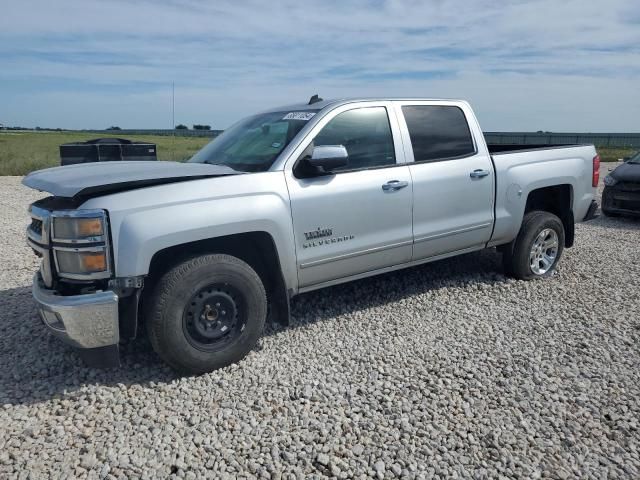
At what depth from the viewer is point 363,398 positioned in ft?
11.4

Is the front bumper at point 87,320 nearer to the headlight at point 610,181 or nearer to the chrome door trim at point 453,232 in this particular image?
the chrome door trim at point 453,232

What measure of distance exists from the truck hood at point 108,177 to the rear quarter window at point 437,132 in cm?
180

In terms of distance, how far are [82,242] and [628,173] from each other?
9.92 meters

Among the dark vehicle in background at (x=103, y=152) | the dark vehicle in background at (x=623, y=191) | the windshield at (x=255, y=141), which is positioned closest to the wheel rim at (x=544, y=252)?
the windshield at (x=255, y=141)

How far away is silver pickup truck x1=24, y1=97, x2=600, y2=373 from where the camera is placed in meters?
3.36

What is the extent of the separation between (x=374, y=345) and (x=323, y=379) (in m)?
0.67

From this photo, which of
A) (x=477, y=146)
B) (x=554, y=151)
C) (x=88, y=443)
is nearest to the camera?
(x=88, y=443)

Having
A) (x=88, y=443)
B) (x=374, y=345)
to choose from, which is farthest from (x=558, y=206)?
(x=88, y=443)

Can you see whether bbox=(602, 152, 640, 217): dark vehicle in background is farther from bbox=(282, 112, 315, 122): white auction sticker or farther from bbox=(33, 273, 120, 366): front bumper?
bbox=(33, 273, 120, 366): front bumper

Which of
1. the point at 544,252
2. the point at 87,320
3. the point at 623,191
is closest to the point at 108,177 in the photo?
the point at 87,320

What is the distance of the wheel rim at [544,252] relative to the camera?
5852 millimetres

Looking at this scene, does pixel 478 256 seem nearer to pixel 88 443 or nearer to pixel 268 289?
pixel 268 289

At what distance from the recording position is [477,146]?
528 cm

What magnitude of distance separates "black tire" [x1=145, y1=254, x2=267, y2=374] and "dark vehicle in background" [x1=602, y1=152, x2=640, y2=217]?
8588 millimetres
